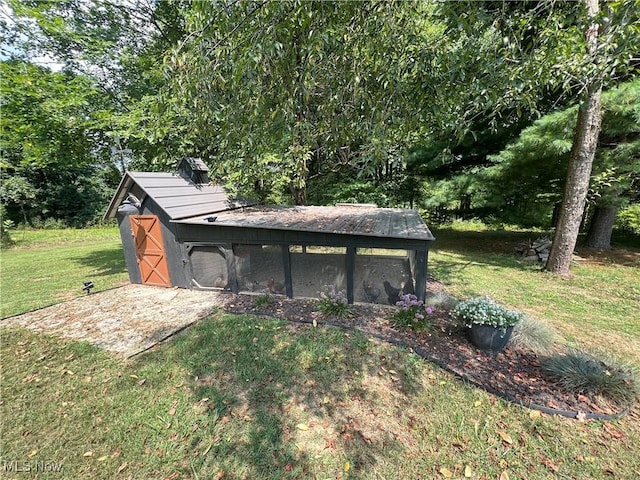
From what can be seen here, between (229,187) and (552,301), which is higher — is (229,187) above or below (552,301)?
above

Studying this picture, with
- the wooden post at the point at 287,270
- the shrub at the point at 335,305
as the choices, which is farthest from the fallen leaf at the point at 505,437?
the wooden post at the point at 287,270

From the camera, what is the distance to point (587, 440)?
8.54 feet

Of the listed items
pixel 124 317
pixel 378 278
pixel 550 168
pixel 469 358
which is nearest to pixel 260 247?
pixel 378 278

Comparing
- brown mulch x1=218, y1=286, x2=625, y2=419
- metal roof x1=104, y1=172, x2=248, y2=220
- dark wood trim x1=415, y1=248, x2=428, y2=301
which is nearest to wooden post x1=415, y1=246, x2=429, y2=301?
dark wood trim x1=415, y1=248, x2=428, y2=301

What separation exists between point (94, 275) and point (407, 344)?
9.40 meters

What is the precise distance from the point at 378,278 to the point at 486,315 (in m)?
1.98

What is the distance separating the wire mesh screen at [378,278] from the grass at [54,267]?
6.55 meters

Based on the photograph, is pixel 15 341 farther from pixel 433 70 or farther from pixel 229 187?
pixel 433 70

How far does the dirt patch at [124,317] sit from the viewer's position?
443cm

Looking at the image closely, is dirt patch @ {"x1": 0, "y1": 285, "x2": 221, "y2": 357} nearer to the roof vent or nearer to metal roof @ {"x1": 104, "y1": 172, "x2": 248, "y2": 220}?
metal roof @ {"x1": 104, "y1": 172, "x2": 248, "y2": 220}

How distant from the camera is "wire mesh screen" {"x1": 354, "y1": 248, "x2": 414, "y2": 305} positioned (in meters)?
5.17

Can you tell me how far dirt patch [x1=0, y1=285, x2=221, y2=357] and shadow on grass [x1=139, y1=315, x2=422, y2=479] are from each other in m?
0.57

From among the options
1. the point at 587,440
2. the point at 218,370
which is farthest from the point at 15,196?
the point at 587,440

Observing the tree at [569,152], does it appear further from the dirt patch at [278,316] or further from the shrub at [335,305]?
the shrub at [335,305]
